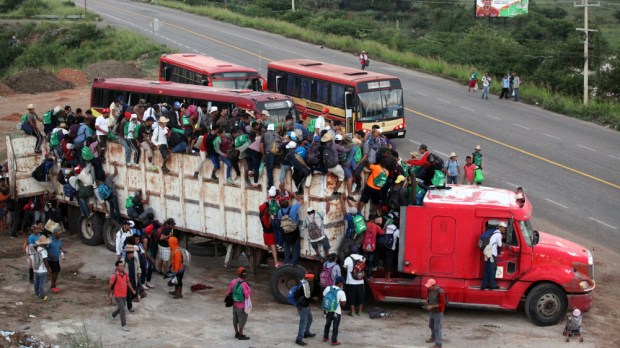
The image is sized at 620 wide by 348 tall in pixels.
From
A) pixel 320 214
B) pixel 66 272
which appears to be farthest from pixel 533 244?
pixel 66 272

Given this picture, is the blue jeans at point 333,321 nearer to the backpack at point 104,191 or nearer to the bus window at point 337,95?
the backpack at point 104,191

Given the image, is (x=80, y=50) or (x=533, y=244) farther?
(x=80, y=50)

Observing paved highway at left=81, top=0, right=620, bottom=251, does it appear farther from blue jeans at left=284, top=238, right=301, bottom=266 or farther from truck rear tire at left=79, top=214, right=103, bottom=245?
truck rear tire at left=79, top=214, right=103, bottom=245

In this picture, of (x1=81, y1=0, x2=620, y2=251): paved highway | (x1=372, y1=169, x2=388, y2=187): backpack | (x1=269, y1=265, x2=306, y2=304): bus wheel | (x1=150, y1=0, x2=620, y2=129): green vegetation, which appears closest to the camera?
(x1=372, y1=169, x2=388, y2=187): backpack

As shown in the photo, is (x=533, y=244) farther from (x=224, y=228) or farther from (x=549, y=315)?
(x=224, y=228)

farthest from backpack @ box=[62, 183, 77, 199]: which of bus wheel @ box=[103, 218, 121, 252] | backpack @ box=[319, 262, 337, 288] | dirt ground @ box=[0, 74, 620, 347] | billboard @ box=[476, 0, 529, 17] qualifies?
billboard @ box=[476, 0, 529, 17]

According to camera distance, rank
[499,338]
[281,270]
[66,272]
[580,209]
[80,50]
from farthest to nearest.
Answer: [80,50]
[580,209]
[66,272]
[281,270]
[499,338]

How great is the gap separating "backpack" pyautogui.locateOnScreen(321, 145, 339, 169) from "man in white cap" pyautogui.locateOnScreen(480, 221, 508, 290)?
10.4 feet

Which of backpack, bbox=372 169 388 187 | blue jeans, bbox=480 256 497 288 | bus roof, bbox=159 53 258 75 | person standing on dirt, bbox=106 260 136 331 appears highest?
bus roof, bbox=159 53 258 75

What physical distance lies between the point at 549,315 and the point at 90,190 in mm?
10510

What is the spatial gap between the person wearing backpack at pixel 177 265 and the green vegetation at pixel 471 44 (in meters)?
25.3

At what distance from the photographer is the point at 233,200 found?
62.6 ft

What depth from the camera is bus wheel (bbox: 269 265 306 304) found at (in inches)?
717

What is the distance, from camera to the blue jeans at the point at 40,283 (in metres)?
18.4
